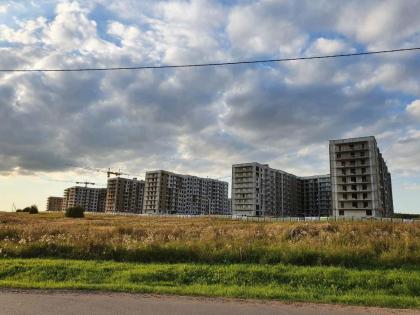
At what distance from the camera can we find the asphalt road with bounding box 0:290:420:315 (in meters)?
7.46

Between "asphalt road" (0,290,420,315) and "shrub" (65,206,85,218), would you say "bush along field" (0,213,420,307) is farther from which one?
"shrub" (65,206,85,218)

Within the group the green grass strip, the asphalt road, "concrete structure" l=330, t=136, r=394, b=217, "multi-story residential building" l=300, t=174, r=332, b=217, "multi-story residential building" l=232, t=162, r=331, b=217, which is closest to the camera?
the asphalt road

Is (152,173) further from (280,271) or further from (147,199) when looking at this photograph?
(280,271)

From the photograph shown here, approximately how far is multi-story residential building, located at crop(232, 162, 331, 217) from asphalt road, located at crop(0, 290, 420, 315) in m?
144

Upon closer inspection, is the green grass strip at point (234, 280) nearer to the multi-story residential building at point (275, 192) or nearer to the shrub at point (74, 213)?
the shrub at point (74, 213)

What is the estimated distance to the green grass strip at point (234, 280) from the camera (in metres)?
9.07

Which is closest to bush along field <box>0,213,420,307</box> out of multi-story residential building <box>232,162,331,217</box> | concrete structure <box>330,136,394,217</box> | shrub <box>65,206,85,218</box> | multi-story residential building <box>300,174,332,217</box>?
shrub <box>65,206,85,218</box>

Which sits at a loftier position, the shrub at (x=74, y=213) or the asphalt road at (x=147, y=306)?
the shrub at (x=74, y=213)

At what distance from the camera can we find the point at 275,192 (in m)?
164

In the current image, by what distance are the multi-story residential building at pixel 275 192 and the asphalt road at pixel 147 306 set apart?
5677 inches

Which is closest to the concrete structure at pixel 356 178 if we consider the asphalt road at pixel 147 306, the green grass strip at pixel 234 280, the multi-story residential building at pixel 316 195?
the multi-story residential building at pixel 316 195

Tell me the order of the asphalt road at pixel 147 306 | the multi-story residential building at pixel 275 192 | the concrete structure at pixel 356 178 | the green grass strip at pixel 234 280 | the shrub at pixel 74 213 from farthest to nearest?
1. the multi-story residential building at pixel 275 192
2. the concrete structure at pixel 356 178
3. the shrub at pixel 74 213
4. the green grass strip at pixel 234 280
5. the asphalt road at pixel 147 306

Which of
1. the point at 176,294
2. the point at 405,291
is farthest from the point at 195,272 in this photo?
the point at 405,291

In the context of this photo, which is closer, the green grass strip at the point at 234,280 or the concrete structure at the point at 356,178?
the green grass strip at the point at 234,280
